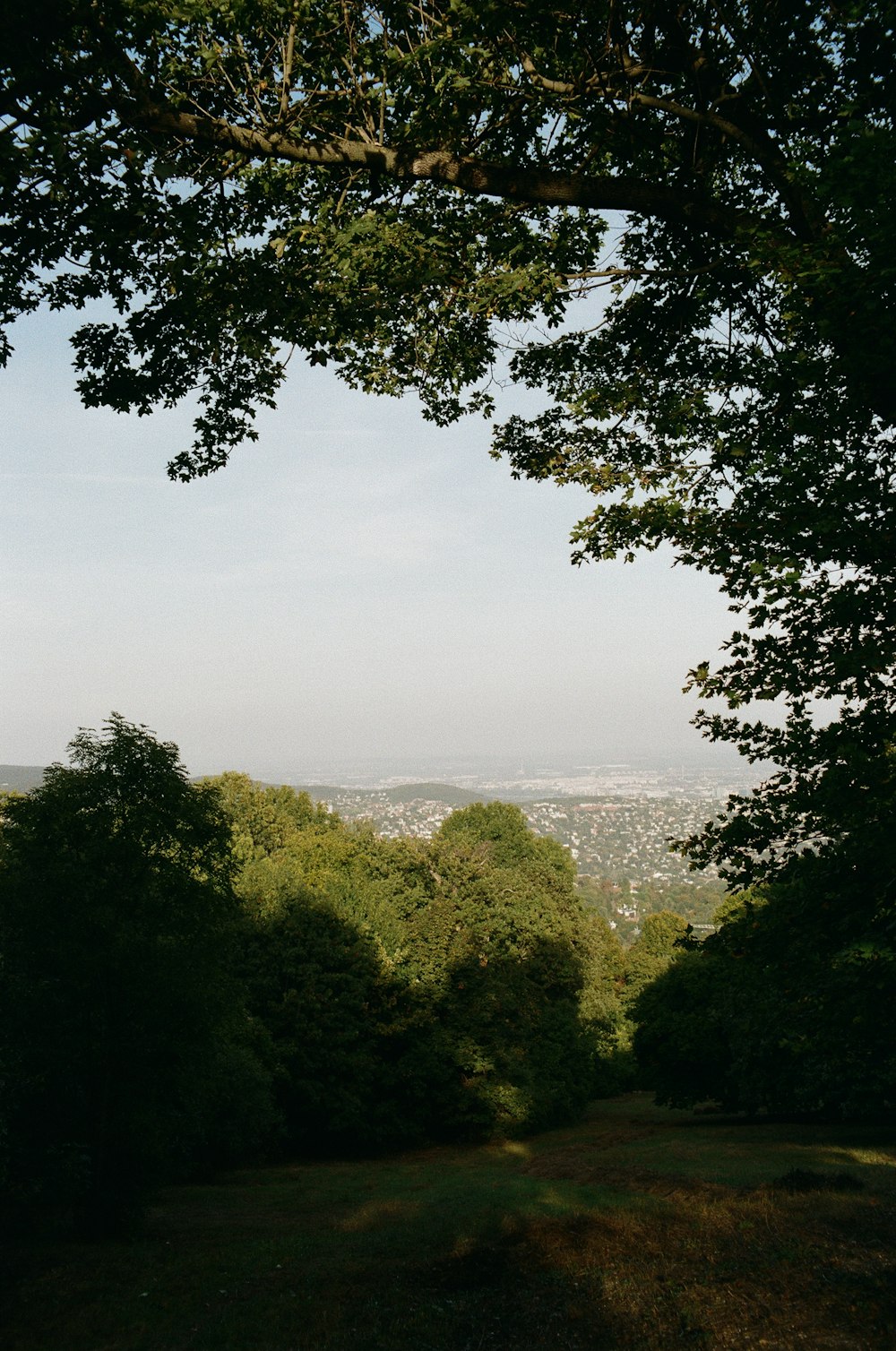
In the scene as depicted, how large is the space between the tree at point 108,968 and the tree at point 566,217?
10784 millimetres

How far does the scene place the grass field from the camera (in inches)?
421

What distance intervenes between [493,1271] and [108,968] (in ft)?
30.8

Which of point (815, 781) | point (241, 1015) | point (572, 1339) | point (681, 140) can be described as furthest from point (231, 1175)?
point (681, 140)

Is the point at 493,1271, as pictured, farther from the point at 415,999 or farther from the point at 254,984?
the point at 415,999

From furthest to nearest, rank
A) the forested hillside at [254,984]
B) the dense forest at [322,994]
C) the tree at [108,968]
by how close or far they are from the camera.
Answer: the forested hillside at [254,984], the tree at [108,968], the dense forest at [322,994]

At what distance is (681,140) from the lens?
358 inches

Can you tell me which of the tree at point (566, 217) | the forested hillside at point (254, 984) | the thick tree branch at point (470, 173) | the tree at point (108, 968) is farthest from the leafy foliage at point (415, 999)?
the thick tree branch at point (470, 173)

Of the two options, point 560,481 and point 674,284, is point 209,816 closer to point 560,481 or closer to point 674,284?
point 560,481

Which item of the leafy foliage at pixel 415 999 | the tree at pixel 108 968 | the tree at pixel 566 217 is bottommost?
the leafy foliage at pixel 415 999

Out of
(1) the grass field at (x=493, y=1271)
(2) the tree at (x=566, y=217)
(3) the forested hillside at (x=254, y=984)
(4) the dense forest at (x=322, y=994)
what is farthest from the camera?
(3) the forested hillside at (x=254, y=984)

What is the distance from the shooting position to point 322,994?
3105 centimetres

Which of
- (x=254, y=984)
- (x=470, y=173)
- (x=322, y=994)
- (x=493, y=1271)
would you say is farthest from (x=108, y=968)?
(x=470, y=173)

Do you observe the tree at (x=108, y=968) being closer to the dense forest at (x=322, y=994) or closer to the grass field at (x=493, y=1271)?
the dense forest at (x=322, y=994)

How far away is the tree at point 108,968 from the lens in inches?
664
